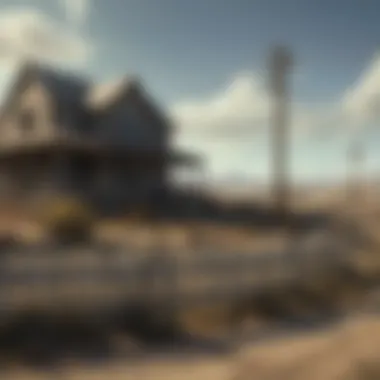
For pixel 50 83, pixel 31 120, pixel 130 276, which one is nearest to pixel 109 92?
pixel 50 83

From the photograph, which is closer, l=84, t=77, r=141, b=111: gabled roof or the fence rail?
the fence rail

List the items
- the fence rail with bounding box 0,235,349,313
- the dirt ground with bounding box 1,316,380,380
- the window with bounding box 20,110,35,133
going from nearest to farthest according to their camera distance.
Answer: the dirt ground with bounding box 1,316,380,380 < the fence rail with bounding box 0,235,349,313 < the window with bounding box 20,110,35,133

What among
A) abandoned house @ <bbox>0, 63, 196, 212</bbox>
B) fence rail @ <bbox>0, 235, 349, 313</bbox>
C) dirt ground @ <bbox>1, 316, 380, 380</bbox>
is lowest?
dirt ground @ <bbox>1, 316, 380, 380</bbox>

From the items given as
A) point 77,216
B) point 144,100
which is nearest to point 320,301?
point 77,216

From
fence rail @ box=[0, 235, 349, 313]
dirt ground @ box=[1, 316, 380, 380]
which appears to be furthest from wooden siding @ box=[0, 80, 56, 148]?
dirt ground @ box=[1, 316, 380, 380]

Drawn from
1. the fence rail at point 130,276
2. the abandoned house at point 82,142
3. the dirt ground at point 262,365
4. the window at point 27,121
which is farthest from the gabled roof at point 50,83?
the dirt ground at point 262,365

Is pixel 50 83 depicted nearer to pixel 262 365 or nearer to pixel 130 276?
pixel 130 276

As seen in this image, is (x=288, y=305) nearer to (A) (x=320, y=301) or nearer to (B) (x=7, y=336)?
(A) (x=320, y=301)

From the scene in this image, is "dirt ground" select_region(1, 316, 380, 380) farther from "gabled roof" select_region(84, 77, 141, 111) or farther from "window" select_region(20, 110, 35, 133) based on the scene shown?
"gabled roof" select_region(84, 77, 141, 111)

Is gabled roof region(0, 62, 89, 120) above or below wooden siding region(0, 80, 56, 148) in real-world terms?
above

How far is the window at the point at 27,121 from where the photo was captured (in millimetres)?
23078

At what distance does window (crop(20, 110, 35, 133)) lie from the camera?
2308 centimetres

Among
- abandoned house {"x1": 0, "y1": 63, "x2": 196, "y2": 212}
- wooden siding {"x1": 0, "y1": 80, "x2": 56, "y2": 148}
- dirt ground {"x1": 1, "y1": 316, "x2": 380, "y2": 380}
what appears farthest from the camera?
wooden siding {"x1": 0, "y1": 80, "x2": 56, "y2": 148}

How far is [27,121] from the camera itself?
76.6 feet
